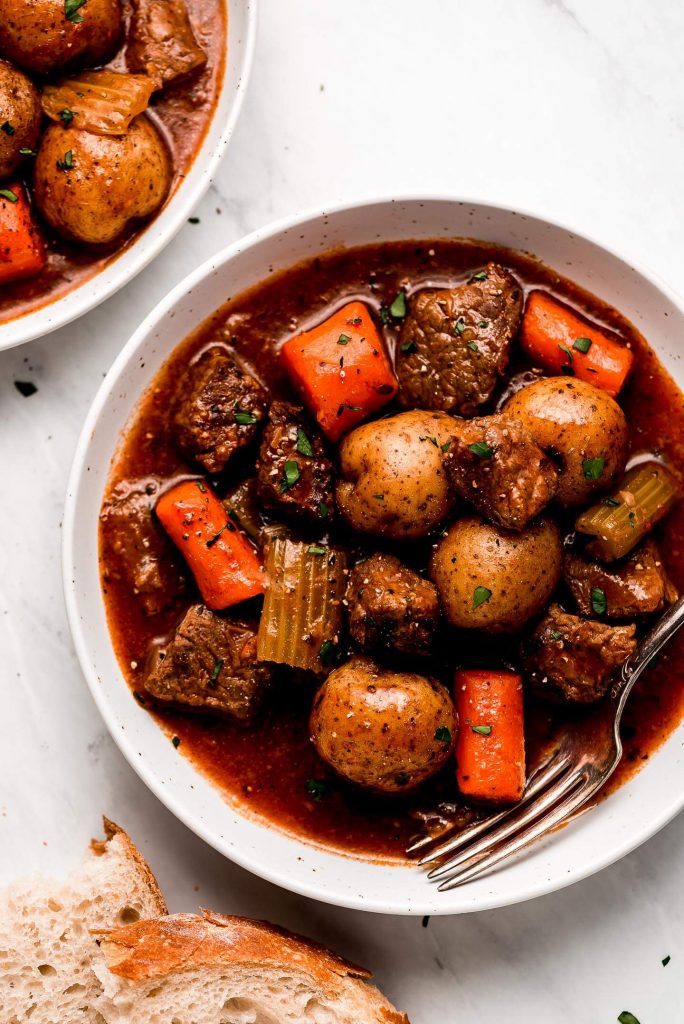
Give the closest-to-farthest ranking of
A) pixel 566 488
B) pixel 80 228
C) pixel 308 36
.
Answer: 1. pixel 566 488
2. pixel 80 228
3. pixel 308 36

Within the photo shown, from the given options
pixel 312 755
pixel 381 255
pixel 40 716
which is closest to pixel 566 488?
pixel 381 255

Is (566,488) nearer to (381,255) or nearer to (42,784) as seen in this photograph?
(381,255)

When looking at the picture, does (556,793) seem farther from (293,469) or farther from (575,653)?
(293,469)

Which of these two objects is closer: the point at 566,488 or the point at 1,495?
the point at 566,488

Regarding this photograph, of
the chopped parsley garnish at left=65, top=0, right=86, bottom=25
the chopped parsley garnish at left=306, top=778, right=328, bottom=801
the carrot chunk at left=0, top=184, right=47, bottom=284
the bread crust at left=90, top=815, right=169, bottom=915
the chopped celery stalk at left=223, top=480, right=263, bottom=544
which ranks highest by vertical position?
the chopped parsley garnish at left=65, top=0, right=86, bottom=25

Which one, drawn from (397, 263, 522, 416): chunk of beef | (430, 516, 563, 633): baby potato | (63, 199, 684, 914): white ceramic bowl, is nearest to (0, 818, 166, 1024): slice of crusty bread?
(63, 199, 684, 914): white ceramic bowl

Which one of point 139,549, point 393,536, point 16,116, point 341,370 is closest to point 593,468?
point 393,536

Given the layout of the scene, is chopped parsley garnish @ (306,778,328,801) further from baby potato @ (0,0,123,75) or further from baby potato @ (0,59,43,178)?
baby potato @ (0,0,123,75)
